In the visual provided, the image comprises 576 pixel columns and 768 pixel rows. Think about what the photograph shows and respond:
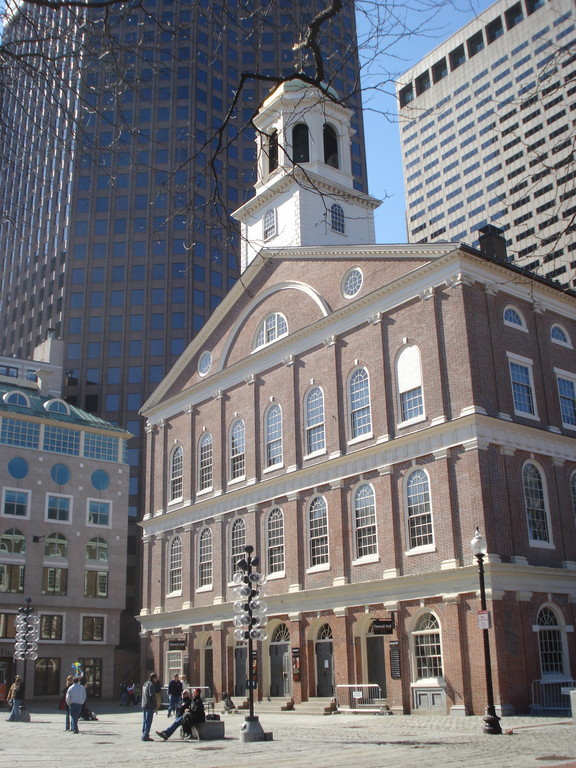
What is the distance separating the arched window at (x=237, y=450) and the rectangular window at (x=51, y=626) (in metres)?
23.1

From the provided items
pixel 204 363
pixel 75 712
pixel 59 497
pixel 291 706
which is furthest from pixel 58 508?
pixel 75 712

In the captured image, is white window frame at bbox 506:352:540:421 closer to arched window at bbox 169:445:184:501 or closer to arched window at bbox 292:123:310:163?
arched window at bbox 169:445:184:501

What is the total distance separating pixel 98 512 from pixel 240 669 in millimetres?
26092

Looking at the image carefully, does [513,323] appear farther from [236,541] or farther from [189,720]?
[189,720]

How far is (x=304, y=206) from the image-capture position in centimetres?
4666

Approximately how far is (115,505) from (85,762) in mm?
47855

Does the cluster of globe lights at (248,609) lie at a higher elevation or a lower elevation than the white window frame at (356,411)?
lower

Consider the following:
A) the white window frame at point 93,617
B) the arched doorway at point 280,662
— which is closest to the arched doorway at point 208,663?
the arched doorway at point 280,662

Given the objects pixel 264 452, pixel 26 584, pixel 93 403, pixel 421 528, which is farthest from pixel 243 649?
pixel 93 403

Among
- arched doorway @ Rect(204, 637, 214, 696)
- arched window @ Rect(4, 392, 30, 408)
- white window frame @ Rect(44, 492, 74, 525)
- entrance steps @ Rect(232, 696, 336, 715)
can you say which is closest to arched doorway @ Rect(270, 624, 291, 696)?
entrance steps @ Rect(232, 696, 336, 715)

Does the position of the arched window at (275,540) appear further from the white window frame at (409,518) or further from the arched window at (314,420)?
the white window frame at (409,518)

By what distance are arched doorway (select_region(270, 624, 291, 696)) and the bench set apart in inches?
534

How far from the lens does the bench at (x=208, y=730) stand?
23.2 m

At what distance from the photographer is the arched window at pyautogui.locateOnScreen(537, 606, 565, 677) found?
29.5m
